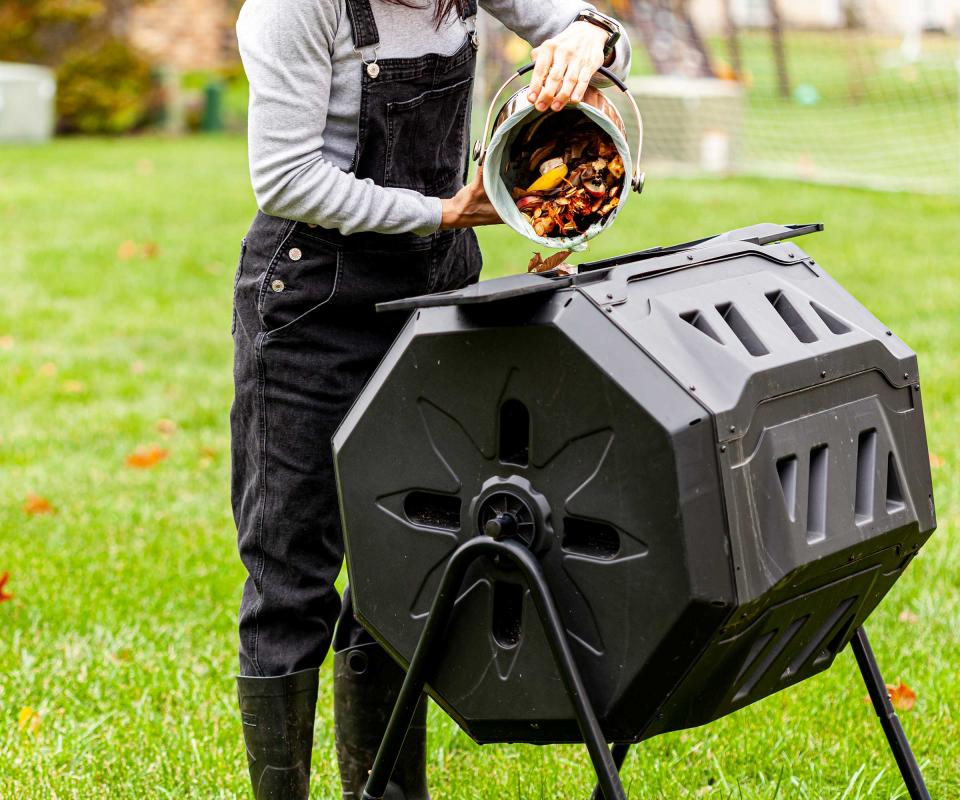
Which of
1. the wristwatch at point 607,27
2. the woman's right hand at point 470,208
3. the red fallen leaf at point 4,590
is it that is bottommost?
the red fallen leaf at point 4,590

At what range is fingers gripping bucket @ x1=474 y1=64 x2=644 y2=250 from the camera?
6.48 ft

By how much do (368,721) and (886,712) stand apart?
0.94 meters

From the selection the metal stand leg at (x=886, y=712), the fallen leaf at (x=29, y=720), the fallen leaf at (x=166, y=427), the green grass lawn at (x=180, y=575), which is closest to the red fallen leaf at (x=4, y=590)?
the green grass lawn at (x=180, y=575)

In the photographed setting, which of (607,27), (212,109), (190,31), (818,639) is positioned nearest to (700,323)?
(818,639)

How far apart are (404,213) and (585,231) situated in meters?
0.32

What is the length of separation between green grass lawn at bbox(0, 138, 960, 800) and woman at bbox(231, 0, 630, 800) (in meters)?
0.45

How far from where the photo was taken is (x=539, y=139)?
6.75 ft

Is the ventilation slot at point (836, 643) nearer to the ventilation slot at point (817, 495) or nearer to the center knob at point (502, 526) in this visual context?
the ventilation slot at point (817, 495)

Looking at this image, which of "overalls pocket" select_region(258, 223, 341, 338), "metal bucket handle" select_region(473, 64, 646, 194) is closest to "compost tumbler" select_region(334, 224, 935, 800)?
"metal bucket handle" select_region(473, 64, 646, 194)

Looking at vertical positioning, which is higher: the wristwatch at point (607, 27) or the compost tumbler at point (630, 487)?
the wristwatch at point (607, 27)

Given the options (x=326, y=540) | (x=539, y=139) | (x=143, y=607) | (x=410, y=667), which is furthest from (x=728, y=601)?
(x=143, y=607)

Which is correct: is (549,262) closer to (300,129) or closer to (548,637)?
(300,129)

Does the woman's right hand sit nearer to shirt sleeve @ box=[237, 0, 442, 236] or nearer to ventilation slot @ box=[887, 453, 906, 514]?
shirt sleeve @ box=[237, 0, 442, 236]

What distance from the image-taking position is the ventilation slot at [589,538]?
1842 millimetres
